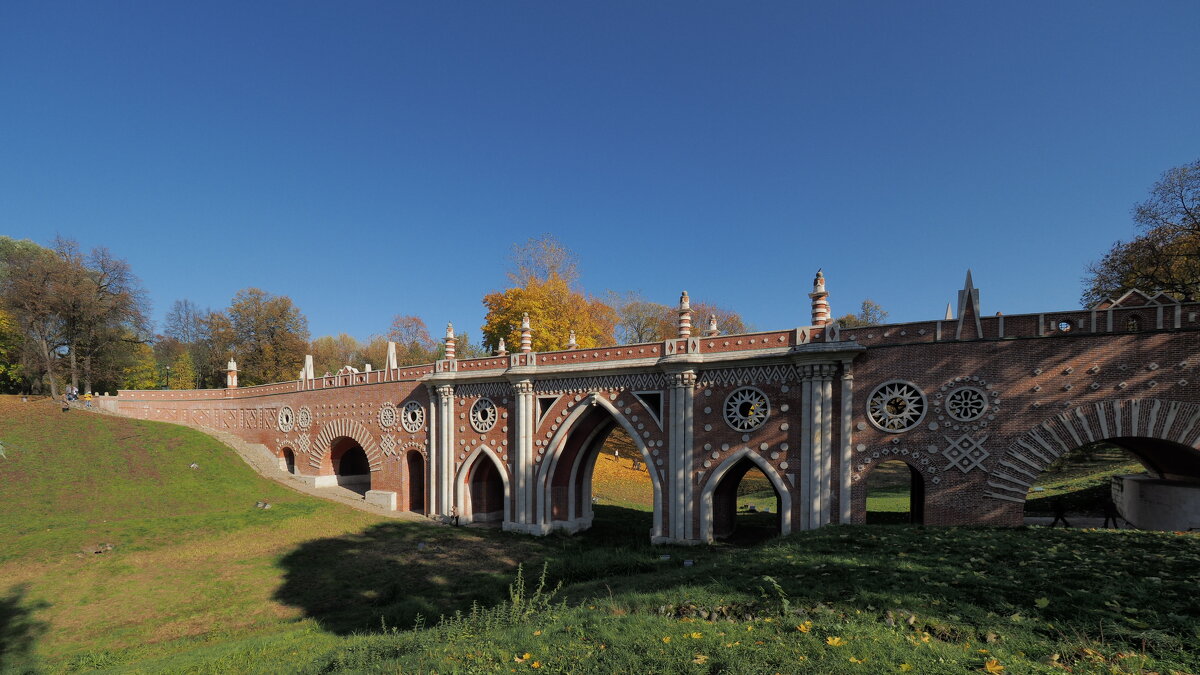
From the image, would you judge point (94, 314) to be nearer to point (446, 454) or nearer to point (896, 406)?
point (446, 454)

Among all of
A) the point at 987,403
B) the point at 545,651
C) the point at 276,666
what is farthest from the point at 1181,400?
the point at 276,666

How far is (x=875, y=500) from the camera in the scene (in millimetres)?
24391

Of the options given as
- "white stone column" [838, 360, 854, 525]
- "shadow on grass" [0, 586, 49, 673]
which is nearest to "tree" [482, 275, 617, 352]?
"white stone column" [838, 360, 854, 525]

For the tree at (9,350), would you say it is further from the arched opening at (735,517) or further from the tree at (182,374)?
the arched opening at (735,517)

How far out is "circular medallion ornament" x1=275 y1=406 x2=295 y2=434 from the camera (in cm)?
2988

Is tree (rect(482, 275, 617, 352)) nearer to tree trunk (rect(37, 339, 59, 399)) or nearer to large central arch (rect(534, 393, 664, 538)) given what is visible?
large central arch (rect(534, 393, 664, 538))

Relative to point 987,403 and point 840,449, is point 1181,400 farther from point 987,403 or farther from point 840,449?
point 840,449

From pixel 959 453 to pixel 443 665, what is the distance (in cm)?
1280

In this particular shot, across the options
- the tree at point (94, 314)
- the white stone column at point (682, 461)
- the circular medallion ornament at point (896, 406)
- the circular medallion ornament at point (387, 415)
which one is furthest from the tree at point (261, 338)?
the circular medallion ornament at point (896, 406)

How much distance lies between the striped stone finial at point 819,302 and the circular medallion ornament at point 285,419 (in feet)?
92.6

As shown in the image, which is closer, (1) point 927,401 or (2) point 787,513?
(1) point 927,401

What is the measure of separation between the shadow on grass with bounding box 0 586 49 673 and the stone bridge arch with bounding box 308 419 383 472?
12.4 metres

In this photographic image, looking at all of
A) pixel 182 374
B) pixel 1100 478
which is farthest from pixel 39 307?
pixel 1100 478

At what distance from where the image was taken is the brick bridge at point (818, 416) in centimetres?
1180
